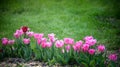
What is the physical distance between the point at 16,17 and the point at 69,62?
2.80m

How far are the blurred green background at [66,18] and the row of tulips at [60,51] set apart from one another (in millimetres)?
1107

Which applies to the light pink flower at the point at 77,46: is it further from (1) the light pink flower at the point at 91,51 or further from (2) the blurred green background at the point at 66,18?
(2) the blurred green background at the point at 66,18

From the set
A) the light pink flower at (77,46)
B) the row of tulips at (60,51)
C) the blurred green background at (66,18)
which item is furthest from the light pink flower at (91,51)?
the blurred green background at (66,18)

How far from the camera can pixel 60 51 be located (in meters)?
3.98

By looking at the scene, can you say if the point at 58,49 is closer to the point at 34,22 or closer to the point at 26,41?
the point at 26,41

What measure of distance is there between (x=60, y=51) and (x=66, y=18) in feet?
8.33

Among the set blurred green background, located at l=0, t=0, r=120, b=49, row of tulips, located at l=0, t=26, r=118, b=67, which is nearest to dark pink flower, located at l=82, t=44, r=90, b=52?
row of tulips, located at l=0, t=26, r=118, b=67

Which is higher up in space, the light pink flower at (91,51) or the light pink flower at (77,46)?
the light pink flower at (77,46)

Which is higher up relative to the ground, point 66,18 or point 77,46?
point 66,18

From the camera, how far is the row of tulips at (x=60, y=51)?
3.70 meters

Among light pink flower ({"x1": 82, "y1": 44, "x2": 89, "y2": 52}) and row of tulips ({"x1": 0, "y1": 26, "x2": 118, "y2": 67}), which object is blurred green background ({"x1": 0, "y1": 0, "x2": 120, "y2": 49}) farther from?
light pink flower ({"x1": 82, "y1": 44, "x2": 89, "y2": 52})

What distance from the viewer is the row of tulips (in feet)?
12.1

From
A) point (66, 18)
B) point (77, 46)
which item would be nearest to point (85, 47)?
point (77, 46)

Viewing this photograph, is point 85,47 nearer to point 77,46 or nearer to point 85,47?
point 85,47
